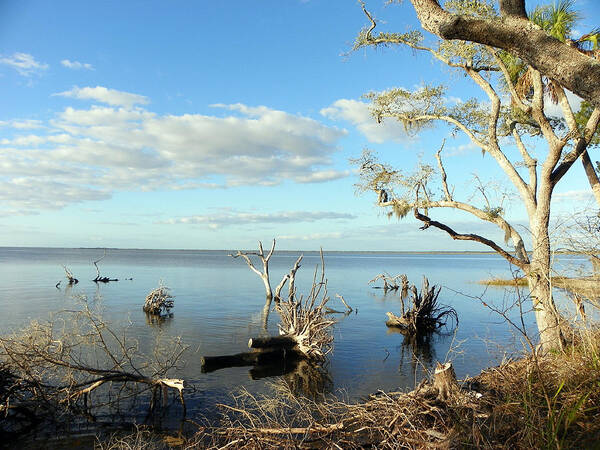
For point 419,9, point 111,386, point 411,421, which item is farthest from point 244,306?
point 419,9

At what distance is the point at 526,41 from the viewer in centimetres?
443

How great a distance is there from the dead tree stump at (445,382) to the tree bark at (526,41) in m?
3.96

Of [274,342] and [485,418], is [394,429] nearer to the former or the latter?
[485,418]

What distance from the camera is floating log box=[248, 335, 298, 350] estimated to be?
1471 centimetres

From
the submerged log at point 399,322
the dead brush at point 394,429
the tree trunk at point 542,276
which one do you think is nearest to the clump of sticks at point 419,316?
the submerged log at point 399,322

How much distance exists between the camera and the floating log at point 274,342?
48.3 feet

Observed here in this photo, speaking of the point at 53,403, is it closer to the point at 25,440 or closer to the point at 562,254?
the point at 25,440

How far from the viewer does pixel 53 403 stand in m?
9.05

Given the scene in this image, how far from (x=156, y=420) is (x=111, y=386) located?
2.50 metres

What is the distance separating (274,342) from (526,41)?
12667 millimetres

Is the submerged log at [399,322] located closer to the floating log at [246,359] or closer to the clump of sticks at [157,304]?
the floating log at [246,359]

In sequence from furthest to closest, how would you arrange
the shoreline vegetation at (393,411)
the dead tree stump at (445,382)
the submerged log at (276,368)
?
the submerged log at (276,368) < the dead tree stump at (445,382) < the shoreline vegetation at (393,411)

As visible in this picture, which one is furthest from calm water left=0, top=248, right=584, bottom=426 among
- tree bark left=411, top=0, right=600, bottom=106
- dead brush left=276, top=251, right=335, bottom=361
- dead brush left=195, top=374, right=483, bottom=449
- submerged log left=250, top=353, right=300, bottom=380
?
tree bark left=411, top=0, right=600, bottom=106

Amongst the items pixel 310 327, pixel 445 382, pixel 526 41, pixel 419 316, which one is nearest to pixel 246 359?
pixel 310 327
